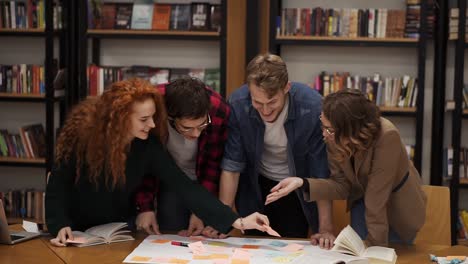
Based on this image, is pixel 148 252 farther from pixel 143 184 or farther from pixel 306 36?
pixel 306 36

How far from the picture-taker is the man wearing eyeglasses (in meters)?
3.05

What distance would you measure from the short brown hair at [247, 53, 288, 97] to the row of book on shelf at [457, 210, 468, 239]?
109 inches

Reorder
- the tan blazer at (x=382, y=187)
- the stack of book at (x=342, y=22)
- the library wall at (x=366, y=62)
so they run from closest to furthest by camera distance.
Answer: the tan blazer at (x=382, y=187) < the stack of book at (x=342, y=22) < the library wall at (x=366, y=62)

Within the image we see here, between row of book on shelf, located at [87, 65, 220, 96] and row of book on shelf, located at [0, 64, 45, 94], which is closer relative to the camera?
row of book on shelf, located at [87, 65, 220, 96]

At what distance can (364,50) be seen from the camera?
18.4ft

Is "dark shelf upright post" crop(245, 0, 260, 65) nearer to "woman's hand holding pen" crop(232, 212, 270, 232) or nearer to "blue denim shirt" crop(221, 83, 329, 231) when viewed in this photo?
"blue denim shirt" crop(221, 83, 329, 231)

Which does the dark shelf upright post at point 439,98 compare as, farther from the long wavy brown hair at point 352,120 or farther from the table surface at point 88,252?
the long wavy brown hair at point 352,120

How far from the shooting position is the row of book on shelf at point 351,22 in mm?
5383

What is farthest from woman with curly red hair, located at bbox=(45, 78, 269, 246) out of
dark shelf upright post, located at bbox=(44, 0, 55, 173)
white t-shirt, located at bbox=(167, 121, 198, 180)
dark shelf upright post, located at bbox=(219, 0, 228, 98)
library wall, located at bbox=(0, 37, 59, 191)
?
library wall, located at bbox=(0, 37, 59, 191)

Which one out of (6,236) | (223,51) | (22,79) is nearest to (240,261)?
(6,236)

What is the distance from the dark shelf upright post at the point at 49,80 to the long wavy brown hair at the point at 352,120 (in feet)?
10.6

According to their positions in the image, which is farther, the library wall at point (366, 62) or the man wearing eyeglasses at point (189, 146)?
the library wall at point (366, 62)

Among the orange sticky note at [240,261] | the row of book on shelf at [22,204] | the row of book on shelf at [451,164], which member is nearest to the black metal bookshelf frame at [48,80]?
the row of book on shelf at [22,204]

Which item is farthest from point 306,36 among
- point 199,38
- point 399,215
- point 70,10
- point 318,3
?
point 399,215
